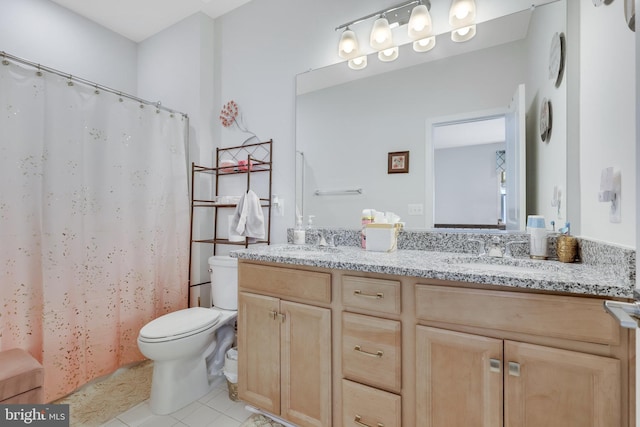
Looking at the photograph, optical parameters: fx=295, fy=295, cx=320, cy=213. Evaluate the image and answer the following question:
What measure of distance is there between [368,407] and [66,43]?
124 inches

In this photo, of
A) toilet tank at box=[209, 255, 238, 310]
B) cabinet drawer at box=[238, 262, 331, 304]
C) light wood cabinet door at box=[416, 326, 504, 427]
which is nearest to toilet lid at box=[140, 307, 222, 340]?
A: toilet tank at box=[209, 255, 238, 310]

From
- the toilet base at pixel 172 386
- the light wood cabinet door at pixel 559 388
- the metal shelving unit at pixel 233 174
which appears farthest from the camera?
the metal shelving unit at pixel 233 174

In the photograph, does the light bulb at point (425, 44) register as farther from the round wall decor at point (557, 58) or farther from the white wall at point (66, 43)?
the white wall at point (66, 43)

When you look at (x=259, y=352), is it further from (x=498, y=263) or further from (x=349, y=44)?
(x=349, y=44)

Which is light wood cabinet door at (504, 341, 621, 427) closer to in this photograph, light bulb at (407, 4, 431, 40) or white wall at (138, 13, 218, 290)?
light bulb at (407, 4, 431, 40)

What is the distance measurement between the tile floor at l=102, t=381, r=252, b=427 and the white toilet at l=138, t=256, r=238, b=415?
45 millimetres

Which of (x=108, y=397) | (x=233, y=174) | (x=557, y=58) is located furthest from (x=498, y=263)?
(x=108, y=397)

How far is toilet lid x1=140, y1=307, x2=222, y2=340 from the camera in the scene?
5.08ft

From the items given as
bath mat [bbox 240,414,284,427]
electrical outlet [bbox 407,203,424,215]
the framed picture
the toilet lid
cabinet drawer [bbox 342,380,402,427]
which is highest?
the framed picture

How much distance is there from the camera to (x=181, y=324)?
1.66m

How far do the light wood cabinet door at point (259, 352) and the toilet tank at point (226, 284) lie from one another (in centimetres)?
48

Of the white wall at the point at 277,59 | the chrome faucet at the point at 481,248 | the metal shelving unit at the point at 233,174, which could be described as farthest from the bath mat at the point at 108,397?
the chrome faucet at the point at 481,248

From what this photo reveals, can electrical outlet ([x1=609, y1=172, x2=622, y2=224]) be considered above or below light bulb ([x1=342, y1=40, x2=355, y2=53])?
below

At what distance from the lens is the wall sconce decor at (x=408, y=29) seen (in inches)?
59.1
